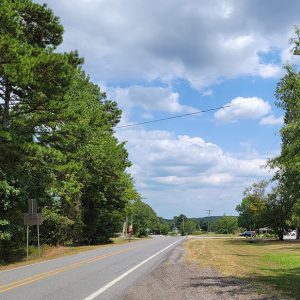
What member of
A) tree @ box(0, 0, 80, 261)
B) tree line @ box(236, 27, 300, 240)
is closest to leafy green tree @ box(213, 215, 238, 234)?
tree line @ box(236, 27, 300, 240)

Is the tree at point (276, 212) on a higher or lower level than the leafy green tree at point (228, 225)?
higher

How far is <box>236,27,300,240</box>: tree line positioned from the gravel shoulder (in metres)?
4.13

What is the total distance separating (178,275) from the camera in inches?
631

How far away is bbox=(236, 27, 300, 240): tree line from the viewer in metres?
13.7

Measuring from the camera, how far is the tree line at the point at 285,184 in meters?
13.7

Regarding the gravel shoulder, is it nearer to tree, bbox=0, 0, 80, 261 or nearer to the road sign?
tree, bbox=0, 0, 80, 261

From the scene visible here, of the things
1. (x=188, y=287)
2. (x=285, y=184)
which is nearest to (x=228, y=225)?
(x=285, y=184)

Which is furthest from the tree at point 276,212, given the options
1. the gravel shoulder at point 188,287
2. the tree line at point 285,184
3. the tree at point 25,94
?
the gravel shoulder at point 188,287

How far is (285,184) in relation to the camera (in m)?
44.9

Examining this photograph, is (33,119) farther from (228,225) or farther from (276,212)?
(228,225)

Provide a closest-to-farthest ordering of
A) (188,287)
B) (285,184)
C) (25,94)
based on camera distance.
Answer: (188,287)
(25,94)
(285,184)

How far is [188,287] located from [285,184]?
3421cm

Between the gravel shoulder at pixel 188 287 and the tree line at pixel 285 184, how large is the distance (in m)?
4.13

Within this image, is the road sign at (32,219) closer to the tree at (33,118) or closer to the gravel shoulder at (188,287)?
the tree at (33,118)
